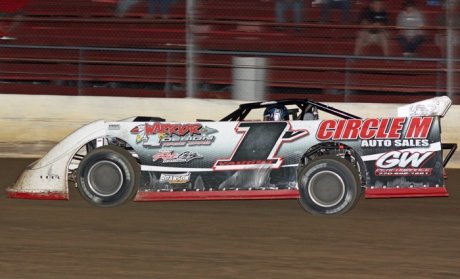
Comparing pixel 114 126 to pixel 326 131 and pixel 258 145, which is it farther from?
pixel 326 131

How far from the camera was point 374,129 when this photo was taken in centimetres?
704

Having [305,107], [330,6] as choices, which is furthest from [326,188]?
[330,6]

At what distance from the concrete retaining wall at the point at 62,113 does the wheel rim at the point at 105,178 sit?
3.98 metres

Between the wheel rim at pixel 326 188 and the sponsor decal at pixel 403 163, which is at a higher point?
Result: the sponsor decal at pixel 403 163

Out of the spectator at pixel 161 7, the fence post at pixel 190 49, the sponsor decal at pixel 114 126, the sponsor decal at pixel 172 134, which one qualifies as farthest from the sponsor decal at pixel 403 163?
the spectator at pixel 161 7

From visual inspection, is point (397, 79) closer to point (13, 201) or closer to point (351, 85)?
point (351, 85)

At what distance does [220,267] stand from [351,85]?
6989 millimetres

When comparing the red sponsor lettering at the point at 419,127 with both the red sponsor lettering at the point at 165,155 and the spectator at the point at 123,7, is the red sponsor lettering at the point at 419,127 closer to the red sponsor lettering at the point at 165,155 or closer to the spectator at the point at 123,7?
the red sponsor lettering at the point at 165,155

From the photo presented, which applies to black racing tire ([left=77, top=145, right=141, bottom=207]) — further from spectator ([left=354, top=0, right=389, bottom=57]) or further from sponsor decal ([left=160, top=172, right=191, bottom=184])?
spectator ([left=354, top=0, right=389, bottom=57])

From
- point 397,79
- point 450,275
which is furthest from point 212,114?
point 450,275

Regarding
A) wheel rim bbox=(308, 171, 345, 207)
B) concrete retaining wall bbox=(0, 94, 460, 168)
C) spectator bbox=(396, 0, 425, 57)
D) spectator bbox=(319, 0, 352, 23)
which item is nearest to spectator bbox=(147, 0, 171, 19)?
concrete retaining wall bbox=(0, 94, 460, 168)

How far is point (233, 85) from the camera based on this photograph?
463 inches

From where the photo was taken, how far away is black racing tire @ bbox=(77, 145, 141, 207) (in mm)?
7367

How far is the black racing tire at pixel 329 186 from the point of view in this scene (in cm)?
703
